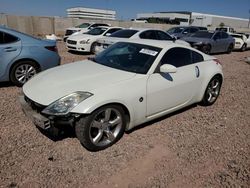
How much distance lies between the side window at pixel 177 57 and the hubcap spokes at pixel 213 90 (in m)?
0.97

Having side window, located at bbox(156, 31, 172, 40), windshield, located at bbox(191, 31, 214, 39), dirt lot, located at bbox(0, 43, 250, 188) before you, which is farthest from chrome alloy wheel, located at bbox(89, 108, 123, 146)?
windshield, located at bbox(191, 31, 214, 39)

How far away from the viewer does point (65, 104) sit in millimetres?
2994

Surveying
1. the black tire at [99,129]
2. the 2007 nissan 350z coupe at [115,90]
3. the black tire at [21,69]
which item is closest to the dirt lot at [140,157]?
the black tire at [99,129]

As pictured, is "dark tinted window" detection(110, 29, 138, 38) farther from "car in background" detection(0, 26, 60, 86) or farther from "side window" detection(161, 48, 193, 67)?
"side window" detection(161, 48, 193, 67)

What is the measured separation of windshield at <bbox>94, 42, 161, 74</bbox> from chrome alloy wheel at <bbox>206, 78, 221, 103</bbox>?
69.4 inches

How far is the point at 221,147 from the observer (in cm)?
362

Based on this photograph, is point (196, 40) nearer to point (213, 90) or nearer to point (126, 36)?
point (126, 36)

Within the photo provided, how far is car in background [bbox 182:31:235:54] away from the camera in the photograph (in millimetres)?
12969

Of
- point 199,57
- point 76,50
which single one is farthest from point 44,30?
point 199,57

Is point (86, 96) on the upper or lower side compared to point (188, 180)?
upper

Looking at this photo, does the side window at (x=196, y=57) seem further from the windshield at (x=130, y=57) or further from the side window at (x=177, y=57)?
the windshield at (x=130, y=57)

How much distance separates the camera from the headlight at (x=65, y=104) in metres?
2.95

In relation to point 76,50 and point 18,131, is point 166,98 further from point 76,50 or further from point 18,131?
point 76,50

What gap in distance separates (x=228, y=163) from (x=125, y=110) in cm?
158
